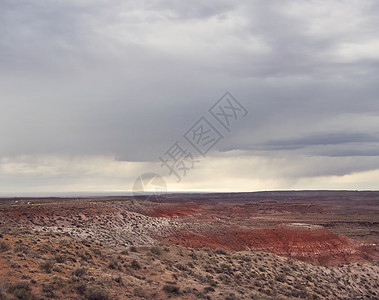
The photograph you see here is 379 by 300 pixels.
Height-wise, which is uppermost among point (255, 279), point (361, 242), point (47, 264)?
point (47, 264)

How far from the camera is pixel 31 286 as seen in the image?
17.6 m

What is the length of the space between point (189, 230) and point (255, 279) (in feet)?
90.5

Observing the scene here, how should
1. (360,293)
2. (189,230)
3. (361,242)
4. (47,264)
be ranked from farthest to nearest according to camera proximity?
(361,242), (189,230), (360,293), (47,264)

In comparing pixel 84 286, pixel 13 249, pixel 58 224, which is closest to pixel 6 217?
pixel 58 224

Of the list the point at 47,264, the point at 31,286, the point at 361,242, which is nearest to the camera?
the point at 31,286

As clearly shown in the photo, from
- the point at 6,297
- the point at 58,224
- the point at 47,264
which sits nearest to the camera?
the point at 6,297

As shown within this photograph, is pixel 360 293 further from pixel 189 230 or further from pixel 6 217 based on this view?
pixel 6 217

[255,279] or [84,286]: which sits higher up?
[84,286]

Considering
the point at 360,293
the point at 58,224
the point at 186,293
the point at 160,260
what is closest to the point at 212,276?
the point at 160,260

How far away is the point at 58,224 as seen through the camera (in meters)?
40.6

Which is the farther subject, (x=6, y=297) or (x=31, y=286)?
(x=31, y=286)

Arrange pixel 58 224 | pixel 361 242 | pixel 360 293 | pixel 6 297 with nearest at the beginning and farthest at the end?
pixel 6 297 → pixel 360 293 → pixel 58 224 → pixel 361 242

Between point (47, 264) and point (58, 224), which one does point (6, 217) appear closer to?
point (58, 224)

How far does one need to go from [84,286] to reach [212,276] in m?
11.5
